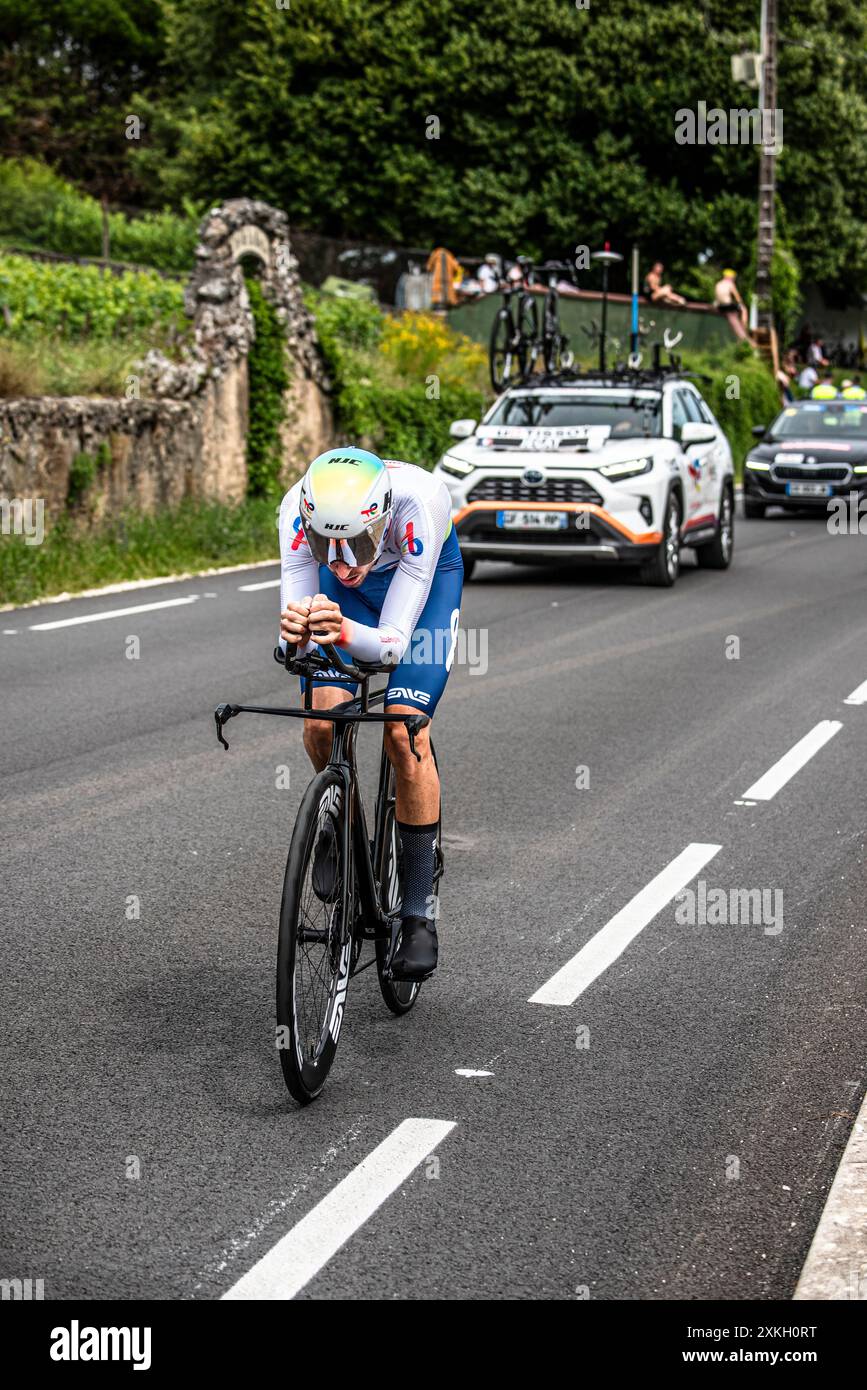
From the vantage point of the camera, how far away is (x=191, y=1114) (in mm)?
5086

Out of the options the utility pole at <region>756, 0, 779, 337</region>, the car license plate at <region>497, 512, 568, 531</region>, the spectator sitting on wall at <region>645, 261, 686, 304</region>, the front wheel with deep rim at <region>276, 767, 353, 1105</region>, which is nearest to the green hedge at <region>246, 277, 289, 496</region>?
the car license plate at <region>497, 512, 568, 531</region>

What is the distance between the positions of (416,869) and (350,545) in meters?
1.05

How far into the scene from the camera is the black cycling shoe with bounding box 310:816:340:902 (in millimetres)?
5191

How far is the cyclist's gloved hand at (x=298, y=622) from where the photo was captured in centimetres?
516

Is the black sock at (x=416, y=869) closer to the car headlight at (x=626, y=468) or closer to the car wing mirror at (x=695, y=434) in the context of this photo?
the car headlight at (x=626, y=468)

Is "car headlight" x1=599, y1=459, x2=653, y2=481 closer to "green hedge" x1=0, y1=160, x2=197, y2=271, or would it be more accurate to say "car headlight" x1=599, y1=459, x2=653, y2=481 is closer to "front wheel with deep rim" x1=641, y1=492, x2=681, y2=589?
"front wheel with deep rim" x1=641, y1=492, x2=681, y2=589

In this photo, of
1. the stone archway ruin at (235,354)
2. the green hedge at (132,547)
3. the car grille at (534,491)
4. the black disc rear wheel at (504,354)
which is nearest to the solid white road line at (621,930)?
the green hedge at (132,547)

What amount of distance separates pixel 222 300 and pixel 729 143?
96.5ft

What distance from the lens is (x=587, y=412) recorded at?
18.6 metres

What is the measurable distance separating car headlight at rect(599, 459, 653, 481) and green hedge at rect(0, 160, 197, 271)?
70.3 ft

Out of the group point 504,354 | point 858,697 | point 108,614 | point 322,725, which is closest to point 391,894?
point 322,725

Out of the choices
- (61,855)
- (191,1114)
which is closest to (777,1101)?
(191,1114)

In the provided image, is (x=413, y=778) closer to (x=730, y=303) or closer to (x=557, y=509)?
(x=557, y=509)

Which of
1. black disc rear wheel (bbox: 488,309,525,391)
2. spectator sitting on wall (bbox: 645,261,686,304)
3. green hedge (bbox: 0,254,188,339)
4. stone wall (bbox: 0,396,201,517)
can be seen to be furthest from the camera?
spectator sitting on wall (bbox: 645,261,686,304)
